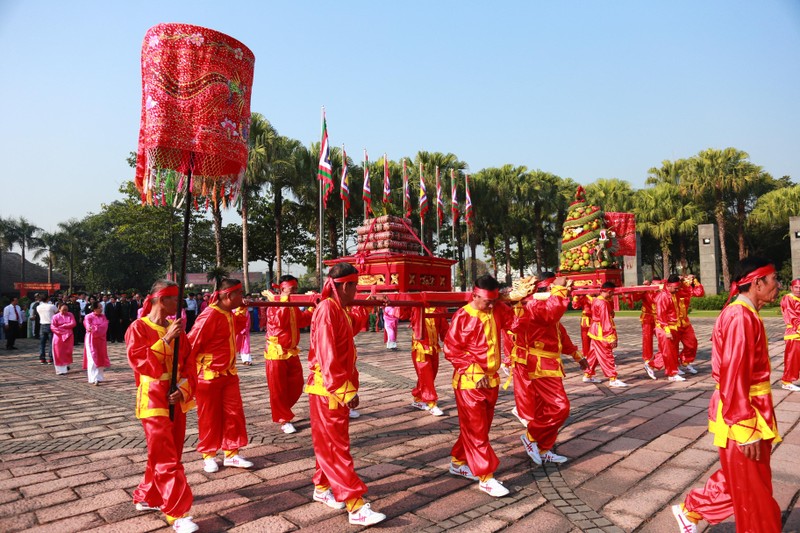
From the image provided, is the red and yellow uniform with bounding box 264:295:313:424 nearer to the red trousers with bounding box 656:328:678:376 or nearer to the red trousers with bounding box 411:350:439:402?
the red trousers with bounding box 411:350:439:402

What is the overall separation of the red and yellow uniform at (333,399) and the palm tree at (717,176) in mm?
35129

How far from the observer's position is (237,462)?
4.59 meters

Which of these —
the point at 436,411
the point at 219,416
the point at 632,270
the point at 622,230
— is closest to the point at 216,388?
the point at 219,416

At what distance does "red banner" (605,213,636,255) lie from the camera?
39.2 ft

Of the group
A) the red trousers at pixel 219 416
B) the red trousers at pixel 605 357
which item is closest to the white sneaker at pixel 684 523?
the red trousers at pixel 219 416

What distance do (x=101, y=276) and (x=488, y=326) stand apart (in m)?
52.0

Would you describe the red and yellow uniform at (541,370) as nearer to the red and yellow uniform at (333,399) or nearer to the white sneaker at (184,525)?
the red and yellow uniform at (333,399)

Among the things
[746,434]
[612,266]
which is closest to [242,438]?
[746,434]

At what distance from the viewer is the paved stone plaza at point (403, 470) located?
3.49 metres

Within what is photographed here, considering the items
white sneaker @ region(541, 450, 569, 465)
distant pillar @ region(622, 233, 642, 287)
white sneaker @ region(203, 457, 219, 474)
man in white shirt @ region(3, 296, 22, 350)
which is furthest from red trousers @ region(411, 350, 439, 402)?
distant pillar @ region(622, 233, 642, 287)

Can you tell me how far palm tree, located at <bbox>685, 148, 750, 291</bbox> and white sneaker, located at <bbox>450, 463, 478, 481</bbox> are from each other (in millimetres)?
34158

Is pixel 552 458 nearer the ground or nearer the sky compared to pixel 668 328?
nearer the ground

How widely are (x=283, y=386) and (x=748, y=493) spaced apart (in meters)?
4.73

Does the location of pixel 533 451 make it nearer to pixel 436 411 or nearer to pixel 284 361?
pixel 436 411
